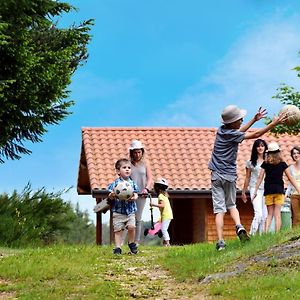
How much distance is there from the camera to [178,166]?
25234 millimetres

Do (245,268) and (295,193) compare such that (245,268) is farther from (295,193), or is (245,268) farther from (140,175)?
(295,193)

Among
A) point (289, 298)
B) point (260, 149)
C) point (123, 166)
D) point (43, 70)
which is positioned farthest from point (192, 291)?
point (43, 70)

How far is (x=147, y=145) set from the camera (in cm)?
2683

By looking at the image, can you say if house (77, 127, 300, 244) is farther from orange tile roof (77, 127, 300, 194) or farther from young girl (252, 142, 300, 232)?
young girl (252, 142, 300, 232)

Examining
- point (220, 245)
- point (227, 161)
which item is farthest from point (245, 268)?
point (227, 161)

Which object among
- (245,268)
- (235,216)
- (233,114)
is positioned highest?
(233,114)

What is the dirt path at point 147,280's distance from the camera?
8148mm

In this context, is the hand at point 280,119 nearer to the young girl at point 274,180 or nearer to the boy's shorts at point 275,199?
the young girl at point 274,180

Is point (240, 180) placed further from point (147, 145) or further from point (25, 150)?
point (25, 150)

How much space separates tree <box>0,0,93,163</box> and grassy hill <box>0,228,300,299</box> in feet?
36.9

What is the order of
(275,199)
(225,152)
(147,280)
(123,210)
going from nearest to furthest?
(147,280) < (225,152) < (123,210) < (275,199)

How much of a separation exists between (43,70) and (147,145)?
5.66 meters

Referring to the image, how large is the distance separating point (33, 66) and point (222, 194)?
13369 millimetres

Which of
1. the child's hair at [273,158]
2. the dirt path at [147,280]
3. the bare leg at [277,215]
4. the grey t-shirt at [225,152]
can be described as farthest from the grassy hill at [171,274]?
the child's hair at [273,158]
